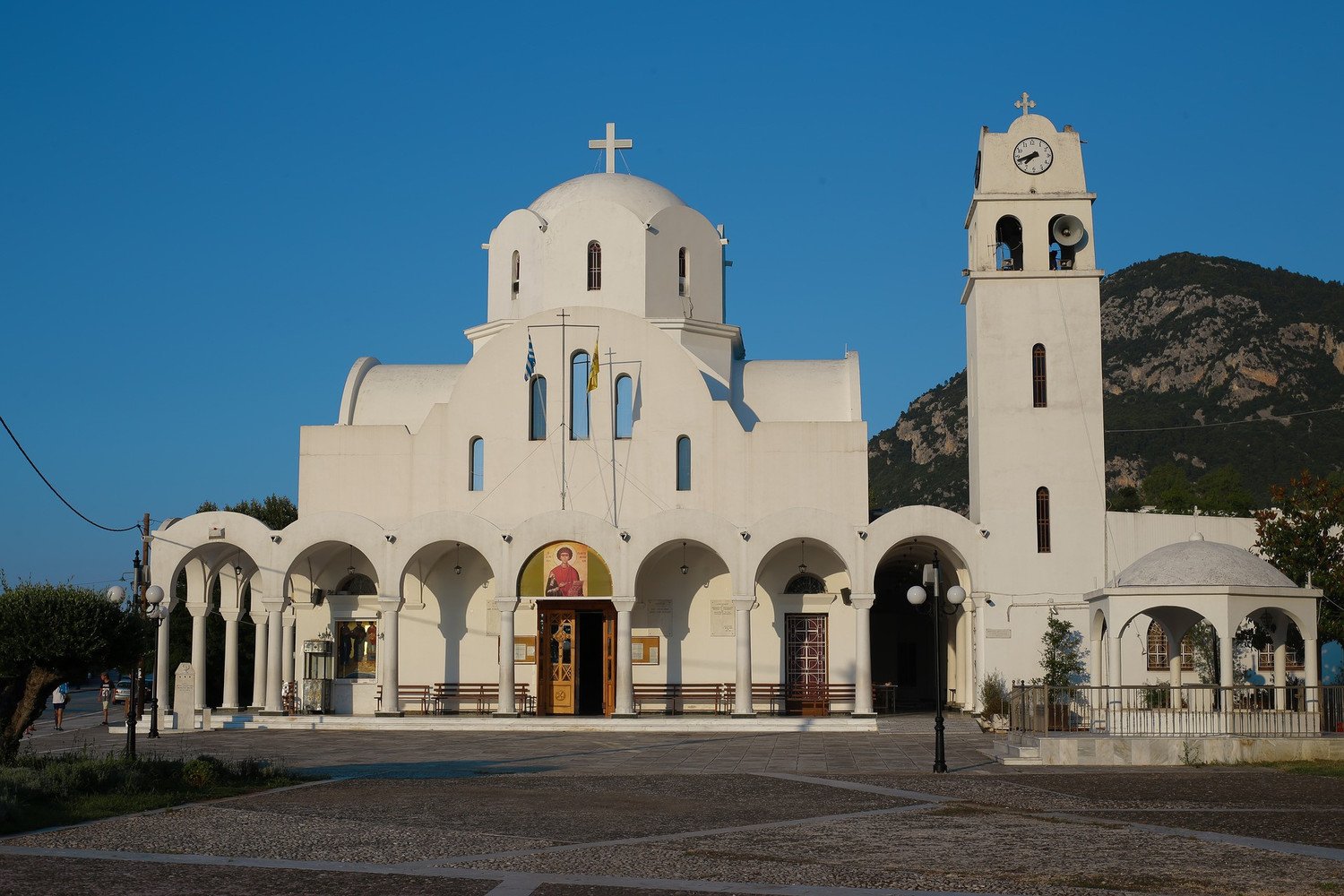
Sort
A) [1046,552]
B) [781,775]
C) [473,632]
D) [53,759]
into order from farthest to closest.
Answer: [473,632] < [1046,552] < [781,775] < [53,759]

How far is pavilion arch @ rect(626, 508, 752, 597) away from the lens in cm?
3139

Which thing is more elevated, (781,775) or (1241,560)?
(1241,560)

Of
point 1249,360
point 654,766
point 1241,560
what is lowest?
point 654,766

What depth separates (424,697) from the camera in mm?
33062

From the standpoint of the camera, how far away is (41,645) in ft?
59.6

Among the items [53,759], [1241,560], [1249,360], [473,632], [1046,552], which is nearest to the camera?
[53,759]

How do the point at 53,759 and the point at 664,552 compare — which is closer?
the point at 53,759

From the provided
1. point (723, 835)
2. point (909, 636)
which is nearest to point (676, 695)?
point (909, 636)

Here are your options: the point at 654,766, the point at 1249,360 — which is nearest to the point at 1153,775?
the point at 654,766

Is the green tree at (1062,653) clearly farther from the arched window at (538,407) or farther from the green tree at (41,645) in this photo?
the green tree at (41,645)

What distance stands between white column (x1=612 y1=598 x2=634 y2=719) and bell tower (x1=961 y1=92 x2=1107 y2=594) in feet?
26.1

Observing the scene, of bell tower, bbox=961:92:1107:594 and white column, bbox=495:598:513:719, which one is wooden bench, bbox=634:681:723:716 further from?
bell tower, bbox=961:92:1107:594

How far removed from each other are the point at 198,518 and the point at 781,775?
737 inches

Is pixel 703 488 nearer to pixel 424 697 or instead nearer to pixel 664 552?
pixel 664 552
